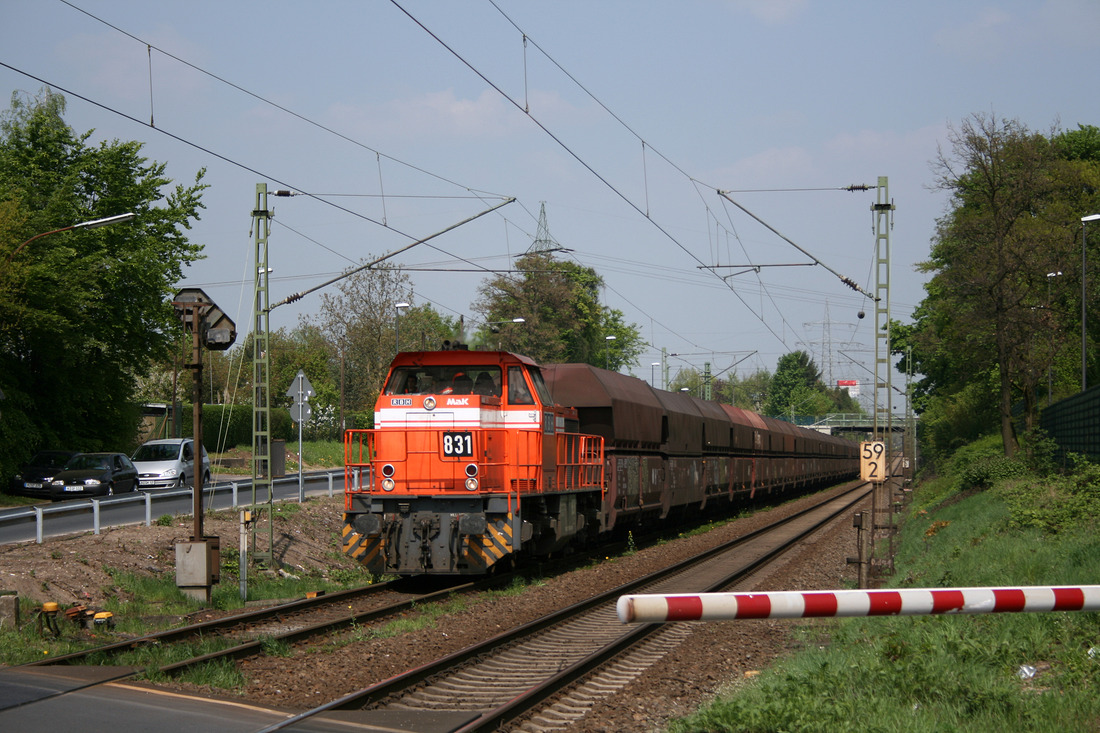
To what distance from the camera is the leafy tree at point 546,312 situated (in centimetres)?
6203

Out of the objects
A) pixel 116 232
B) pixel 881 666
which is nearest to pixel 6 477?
pixel 116 232

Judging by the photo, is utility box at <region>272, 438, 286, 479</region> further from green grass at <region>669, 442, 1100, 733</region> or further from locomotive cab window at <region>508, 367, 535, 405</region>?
green grass at <region>669, 442, 1100, 733</region>

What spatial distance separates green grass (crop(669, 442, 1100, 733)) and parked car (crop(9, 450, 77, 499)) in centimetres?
2493

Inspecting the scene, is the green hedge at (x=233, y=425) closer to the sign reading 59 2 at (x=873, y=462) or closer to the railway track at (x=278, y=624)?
the railway track at (x=278, y=624)

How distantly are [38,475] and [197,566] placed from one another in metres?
18.5

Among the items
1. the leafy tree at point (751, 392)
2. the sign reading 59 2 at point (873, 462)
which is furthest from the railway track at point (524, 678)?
the leafy tree at point (751, 392)

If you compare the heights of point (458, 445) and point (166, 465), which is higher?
point (458, 445)

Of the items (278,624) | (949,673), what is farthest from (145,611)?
(949,673)

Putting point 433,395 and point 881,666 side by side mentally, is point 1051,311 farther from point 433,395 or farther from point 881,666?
point 881,666

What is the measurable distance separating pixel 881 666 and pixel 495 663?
3.64 m

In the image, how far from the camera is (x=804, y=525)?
28.2m

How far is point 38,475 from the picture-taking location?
28.8 m

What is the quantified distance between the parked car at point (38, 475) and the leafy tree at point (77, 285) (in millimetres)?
1366

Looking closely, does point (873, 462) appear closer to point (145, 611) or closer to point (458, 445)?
point (458, 445)
